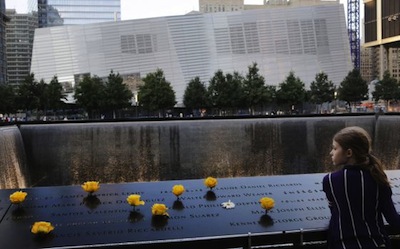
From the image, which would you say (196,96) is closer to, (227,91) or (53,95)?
(227,91)

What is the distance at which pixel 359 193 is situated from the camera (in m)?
2.90

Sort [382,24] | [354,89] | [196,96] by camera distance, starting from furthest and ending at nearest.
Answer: [382,24] → [196,96] → [354,89]


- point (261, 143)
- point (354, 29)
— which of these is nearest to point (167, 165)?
point (261, 143)

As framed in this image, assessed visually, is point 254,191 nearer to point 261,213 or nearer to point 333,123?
point 261,213

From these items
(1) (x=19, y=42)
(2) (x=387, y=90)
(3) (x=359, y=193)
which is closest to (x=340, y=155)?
(3) (x=359, y=193)

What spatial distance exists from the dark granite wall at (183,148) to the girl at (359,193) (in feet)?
42.6

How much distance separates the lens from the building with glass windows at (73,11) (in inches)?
4345

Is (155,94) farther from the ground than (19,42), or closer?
closer

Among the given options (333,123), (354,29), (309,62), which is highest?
(354,29)

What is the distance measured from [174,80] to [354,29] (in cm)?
7533

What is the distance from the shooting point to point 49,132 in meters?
15.5

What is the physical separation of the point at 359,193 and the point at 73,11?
379 ft

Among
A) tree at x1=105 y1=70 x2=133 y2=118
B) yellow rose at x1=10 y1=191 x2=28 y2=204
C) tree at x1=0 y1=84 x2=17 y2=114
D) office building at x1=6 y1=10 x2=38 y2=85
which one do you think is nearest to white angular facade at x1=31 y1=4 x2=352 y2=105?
tree at x1=105 y1=70 x2=133 y2=118

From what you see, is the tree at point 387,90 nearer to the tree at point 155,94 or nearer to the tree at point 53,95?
the tree at point 155,94
